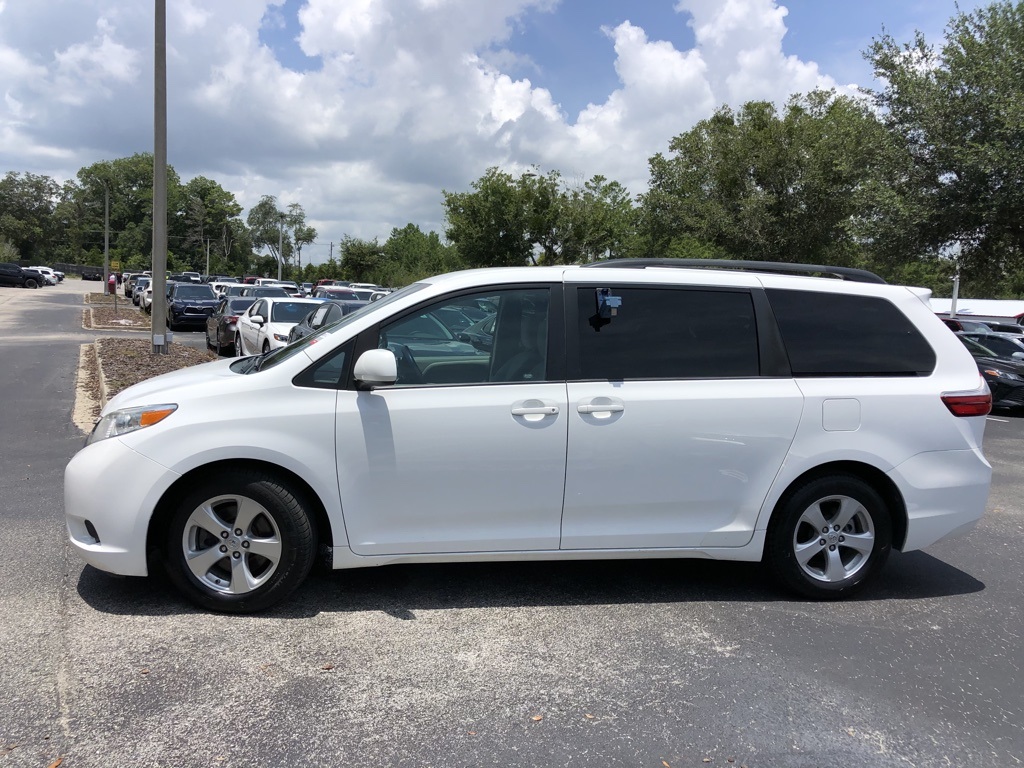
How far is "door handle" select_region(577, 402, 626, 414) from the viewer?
13.7 feet

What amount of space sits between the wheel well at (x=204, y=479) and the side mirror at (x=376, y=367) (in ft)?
2.07

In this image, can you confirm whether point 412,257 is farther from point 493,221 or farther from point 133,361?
point 133,361

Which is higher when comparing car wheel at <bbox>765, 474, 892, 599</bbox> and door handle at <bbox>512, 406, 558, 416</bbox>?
door handle at <bbox>512, 406, 558, 416</bbox>

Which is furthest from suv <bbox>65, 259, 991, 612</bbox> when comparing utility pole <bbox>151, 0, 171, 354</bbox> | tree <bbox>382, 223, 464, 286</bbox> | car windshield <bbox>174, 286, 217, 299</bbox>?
tree <bbox>382, 223, 464, 286</bbox>

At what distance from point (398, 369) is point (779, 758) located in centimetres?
250

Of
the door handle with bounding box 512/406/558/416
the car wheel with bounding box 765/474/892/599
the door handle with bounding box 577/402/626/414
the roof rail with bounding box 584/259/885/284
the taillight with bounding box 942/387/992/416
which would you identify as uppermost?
the roof rail with bounding box 584/259/885/284

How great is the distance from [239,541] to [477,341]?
5.33ft

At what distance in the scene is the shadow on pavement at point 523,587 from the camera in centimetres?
430

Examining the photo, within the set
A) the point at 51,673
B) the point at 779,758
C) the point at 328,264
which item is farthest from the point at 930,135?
the point at 328,264

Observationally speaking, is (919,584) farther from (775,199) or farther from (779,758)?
(775,199)

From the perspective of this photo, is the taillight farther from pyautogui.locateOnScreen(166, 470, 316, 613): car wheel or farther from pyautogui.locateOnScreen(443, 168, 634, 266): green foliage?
pyautogui.locateOnScreen(443, 168, 634, 266): green foliage

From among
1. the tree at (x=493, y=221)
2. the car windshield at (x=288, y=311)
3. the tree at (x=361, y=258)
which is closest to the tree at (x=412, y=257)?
the tree at (x=361, y=258)

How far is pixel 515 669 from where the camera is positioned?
367 centimetres

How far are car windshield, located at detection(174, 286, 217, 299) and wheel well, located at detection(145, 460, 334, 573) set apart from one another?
25.7 m
